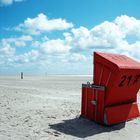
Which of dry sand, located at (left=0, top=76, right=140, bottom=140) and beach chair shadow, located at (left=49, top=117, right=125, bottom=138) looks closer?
dry sand, located at (left=0, top=76, right=140, bottom=140)

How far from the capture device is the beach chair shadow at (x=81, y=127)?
8.22 meters

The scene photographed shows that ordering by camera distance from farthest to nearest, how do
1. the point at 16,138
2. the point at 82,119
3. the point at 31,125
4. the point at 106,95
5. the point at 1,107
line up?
the point at 1,107 → the point at 82,119 → the point at 106,95 → the point at 31,125 → the point at 16,138

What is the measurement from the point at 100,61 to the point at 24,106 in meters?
4.12

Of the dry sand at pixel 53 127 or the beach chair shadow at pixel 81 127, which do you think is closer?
the dry sand at pixel 53 127

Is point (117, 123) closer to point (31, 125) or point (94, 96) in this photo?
point (94, 96)

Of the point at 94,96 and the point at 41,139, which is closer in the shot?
the point at 41,139

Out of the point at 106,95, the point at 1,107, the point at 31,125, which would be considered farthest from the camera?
the point at 1,107

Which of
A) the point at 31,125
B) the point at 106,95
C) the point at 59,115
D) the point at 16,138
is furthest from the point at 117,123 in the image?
the point at 16,138

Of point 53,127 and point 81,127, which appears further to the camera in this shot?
point 81,127

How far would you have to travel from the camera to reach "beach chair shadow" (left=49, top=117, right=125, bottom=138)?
27.0ft

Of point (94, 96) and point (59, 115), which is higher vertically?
point (94, 96)

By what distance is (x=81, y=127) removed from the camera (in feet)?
29.0

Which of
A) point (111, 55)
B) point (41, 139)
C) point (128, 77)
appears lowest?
point (41, 139)

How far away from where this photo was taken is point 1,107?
10.9 metres
